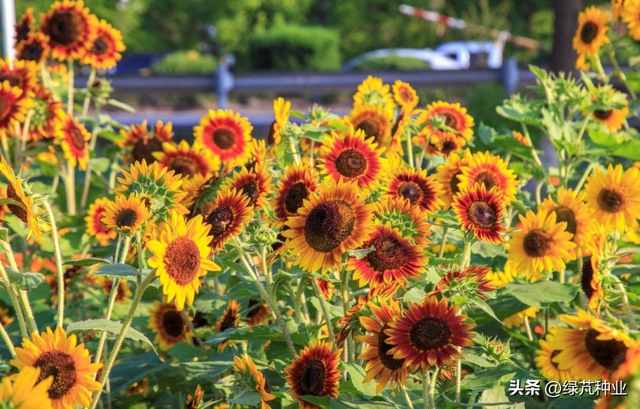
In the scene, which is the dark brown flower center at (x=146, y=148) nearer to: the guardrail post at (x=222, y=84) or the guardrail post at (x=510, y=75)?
the guardrail post at (x=510, y=75)

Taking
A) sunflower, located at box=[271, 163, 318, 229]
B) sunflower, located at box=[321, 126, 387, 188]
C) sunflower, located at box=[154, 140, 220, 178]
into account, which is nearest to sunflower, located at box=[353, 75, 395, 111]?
sunflower, located at box=[154, 140, 220, 178]

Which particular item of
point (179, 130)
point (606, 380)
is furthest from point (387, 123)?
point (179, 130)

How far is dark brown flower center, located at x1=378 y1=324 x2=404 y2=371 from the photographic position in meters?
1.82

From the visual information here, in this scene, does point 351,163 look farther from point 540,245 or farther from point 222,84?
point 222,84

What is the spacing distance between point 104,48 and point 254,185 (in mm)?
2076

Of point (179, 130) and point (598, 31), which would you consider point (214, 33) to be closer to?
point (179, 130)

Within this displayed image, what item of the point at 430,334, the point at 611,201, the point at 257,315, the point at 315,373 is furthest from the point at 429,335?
the point at 257,315

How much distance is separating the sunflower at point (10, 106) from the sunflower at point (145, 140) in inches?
16.6

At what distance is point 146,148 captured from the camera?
11.6 feet

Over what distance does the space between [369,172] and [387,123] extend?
0.55m

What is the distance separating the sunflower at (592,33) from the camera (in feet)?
12.6

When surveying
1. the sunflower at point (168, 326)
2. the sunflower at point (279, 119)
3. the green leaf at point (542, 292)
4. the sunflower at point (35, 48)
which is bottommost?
the sunflower at point (168, 326)

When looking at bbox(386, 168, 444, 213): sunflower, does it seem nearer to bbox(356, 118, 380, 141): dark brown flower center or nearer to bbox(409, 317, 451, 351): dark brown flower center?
bbox(356, 118, 380, 141): dark brown flower center

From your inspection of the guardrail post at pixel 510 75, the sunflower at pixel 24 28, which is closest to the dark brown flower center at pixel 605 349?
the sunflower at pixel 24 28
